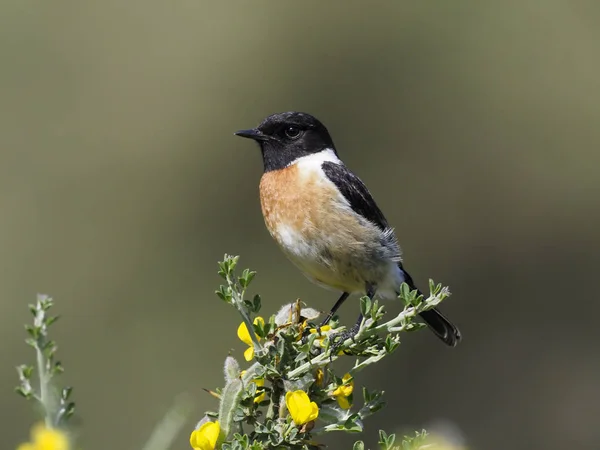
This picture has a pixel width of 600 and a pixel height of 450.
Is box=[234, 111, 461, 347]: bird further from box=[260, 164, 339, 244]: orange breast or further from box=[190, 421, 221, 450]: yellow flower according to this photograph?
box=[190, 421, 221, 450]: yellow flower

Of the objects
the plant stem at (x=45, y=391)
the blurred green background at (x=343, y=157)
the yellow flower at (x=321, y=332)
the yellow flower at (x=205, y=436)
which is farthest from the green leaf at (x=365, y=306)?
the blurred green background at (x=343, y=157)

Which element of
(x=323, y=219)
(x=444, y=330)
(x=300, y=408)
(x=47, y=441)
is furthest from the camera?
(x=444, y=330)

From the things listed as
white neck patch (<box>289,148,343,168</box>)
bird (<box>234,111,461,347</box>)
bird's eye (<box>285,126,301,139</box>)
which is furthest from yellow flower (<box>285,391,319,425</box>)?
bird's eye (<box>285,126,301,139</box>)

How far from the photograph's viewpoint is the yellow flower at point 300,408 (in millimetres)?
1845

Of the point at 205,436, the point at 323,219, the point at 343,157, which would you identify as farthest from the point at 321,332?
the point at 343,157

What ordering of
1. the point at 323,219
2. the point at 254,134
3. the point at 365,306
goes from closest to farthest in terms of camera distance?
the point at 365,306
the point at 323,219
the point at 254,134

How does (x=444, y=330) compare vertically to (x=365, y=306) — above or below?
below

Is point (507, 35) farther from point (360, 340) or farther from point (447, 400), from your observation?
point (360, 340)

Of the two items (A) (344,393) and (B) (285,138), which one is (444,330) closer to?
(B) (285,138)

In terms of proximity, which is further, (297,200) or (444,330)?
(444,330)

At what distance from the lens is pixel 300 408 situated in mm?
1862

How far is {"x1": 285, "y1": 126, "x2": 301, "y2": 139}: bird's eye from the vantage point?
183 inches

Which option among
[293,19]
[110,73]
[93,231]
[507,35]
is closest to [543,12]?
[507,35]

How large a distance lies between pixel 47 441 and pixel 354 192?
Answer: 3.33m
